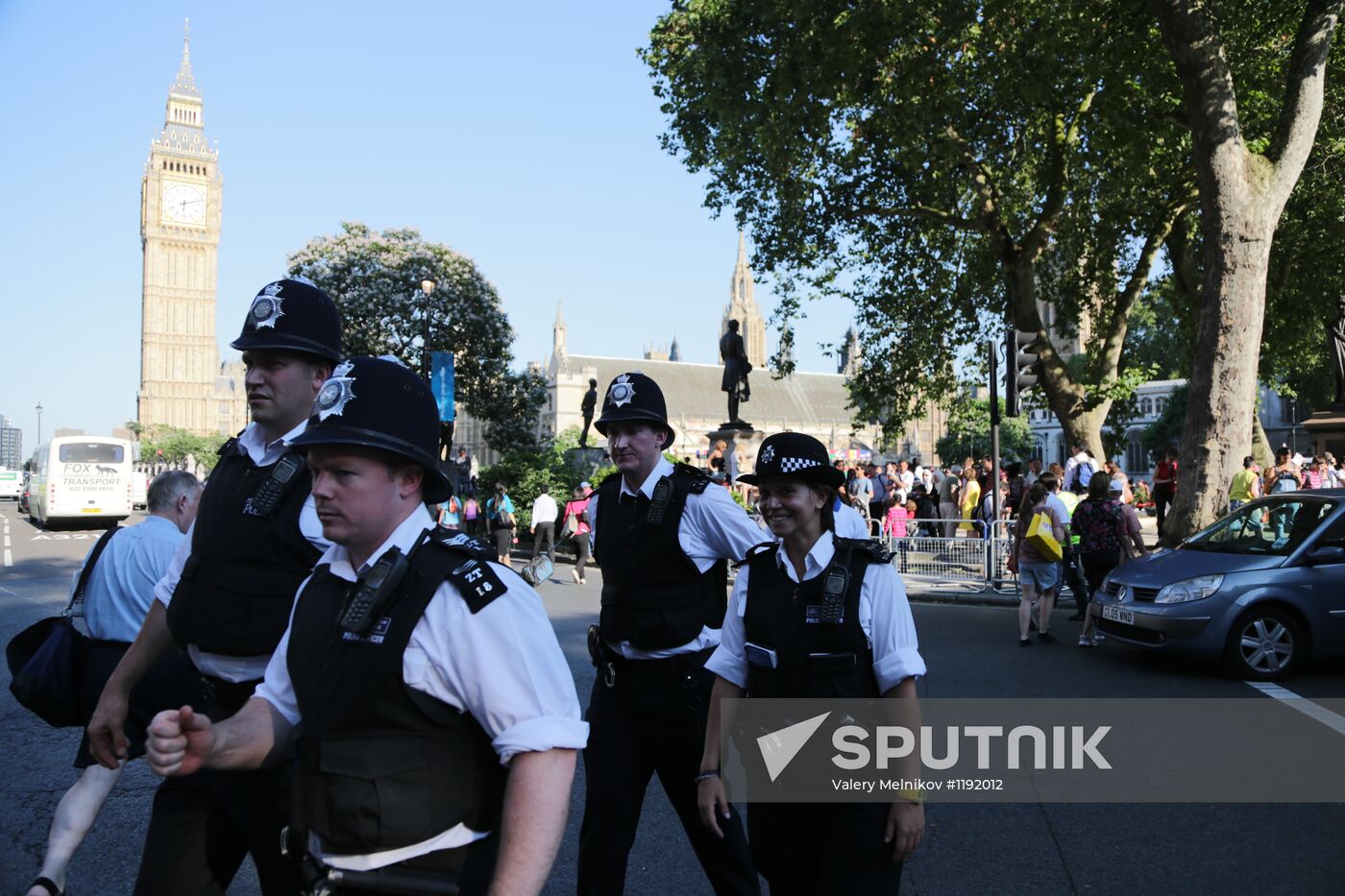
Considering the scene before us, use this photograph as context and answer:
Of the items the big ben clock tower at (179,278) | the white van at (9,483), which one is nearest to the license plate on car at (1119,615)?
the white van at (9,483)

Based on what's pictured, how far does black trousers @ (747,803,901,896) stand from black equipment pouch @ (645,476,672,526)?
3.89ft

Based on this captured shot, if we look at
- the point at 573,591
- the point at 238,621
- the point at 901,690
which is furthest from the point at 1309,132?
the point at 238,621

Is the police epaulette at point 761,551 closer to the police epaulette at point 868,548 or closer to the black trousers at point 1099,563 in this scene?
the police epaulette at point 868,548

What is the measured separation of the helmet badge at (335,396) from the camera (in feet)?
6.64

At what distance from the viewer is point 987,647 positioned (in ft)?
33.3

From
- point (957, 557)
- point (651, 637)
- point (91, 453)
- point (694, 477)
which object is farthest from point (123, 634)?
point (91, 453)

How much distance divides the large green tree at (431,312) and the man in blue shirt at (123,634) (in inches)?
1266

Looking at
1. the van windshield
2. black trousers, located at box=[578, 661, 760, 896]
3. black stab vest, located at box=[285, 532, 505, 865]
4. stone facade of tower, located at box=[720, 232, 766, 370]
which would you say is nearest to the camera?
black stab vest, located at box=[285, 532, 505, 865]

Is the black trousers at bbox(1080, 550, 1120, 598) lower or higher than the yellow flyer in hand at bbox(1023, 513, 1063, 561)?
lower

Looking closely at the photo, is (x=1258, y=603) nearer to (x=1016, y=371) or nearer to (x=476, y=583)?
(x=1016, y=371)

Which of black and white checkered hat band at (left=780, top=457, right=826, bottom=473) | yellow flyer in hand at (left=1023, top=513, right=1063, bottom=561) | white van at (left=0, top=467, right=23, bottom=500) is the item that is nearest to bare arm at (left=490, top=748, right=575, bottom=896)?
black and white checkered hat band at (left=780, top=457, right=826, bottom=473)

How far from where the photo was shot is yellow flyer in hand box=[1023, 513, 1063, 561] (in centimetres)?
1049

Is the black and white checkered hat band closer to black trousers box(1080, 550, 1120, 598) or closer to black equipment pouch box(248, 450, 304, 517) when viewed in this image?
black equipment pouch box(248, 450, 304, 517)

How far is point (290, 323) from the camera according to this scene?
2.99 meters
